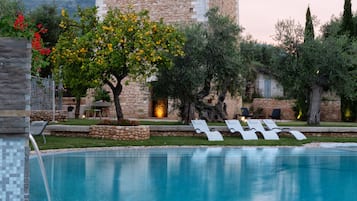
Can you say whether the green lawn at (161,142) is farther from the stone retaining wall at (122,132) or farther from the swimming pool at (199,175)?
the swimming pool at (199,175)

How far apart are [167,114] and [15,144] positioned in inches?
899

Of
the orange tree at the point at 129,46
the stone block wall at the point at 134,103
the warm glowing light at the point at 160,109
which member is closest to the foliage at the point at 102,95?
the stone block wall at the point at 134,103

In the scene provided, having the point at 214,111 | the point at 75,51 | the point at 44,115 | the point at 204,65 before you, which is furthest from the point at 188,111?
the point at 44,115

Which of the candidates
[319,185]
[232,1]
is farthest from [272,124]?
[232,1]

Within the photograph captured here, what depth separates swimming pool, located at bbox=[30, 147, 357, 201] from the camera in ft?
21.3

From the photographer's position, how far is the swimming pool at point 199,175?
6.50m

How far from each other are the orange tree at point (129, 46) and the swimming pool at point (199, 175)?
289 cm

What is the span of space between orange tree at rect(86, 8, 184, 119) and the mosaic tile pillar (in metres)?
11.1

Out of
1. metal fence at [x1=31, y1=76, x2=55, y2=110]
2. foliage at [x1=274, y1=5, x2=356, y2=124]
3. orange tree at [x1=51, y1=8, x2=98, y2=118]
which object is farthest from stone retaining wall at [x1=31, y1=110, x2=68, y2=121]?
foliage at [x1=274, y1=5, x2=356, y2=124]

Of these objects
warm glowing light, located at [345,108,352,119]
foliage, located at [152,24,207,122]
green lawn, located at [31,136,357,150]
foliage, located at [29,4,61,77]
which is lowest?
green lawn, located at [31,136,357,150]

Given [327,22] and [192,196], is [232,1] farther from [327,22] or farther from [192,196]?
[192,196]

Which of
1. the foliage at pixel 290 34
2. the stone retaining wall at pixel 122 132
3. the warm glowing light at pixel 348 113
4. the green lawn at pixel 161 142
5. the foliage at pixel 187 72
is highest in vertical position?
the foliage at pixel 290 34

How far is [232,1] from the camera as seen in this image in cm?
2725

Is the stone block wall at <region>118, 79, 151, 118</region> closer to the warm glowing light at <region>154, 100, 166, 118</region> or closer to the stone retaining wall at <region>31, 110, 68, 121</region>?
the warm glowing light at <region>154, 100, 166, 118</region>
